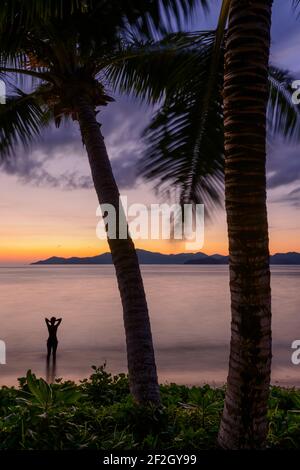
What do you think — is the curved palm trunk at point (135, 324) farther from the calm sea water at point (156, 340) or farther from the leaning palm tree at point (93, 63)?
the calm sea water at point (156, 340)

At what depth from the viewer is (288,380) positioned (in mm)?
18281

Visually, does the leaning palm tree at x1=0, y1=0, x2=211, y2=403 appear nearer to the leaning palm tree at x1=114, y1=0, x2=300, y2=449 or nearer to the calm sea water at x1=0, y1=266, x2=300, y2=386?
the leaning palm tree at x1=114, y1=0, x2=300, y2=449

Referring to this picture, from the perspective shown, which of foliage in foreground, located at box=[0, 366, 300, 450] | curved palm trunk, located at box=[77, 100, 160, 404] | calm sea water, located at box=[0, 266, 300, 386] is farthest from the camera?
calm sea water, located at box=[0, 266, 300, 386]

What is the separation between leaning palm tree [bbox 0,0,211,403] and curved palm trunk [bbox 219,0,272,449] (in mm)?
2158

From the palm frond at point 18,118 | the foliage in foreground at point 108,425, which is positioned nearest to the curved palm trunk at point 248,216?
the foliage in foreground at point 108,425

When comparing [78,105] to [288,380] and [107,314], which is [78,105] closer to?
[288,380]

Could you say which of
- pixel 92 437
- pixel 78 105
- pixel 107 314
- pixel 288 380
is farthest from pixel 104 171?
pixel 107 314

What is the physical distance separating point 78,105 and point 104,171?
122 centimetres

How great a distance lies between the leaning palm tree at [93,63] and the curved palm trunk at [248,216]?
2158 millimetres

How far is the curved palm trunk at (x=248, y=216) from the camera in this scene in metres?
4.12

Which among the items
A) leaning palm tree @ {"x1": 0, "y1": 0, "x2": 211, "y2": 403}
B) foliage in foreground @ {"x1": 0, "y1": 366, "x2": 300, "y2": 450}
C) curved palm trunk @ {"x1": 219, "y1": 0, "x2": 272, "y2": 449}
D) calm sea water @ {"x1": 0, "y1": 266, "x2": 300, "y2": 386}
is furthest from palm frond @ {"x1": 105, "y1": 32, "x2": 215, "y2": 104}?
calm sea water @ {"x1": 0, "y1": 266, "x2": 300, "y2": 386}

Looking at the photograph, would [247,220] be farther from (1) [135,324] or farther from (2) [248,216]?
(1) [135,324]

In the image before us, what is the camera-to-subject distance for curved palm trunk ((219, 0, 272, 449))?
4.12 metres

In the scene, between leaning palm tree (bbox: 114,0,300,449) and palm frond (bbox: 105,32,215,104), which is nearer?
leaning palm tree (bbox: 114,0,300,449)
